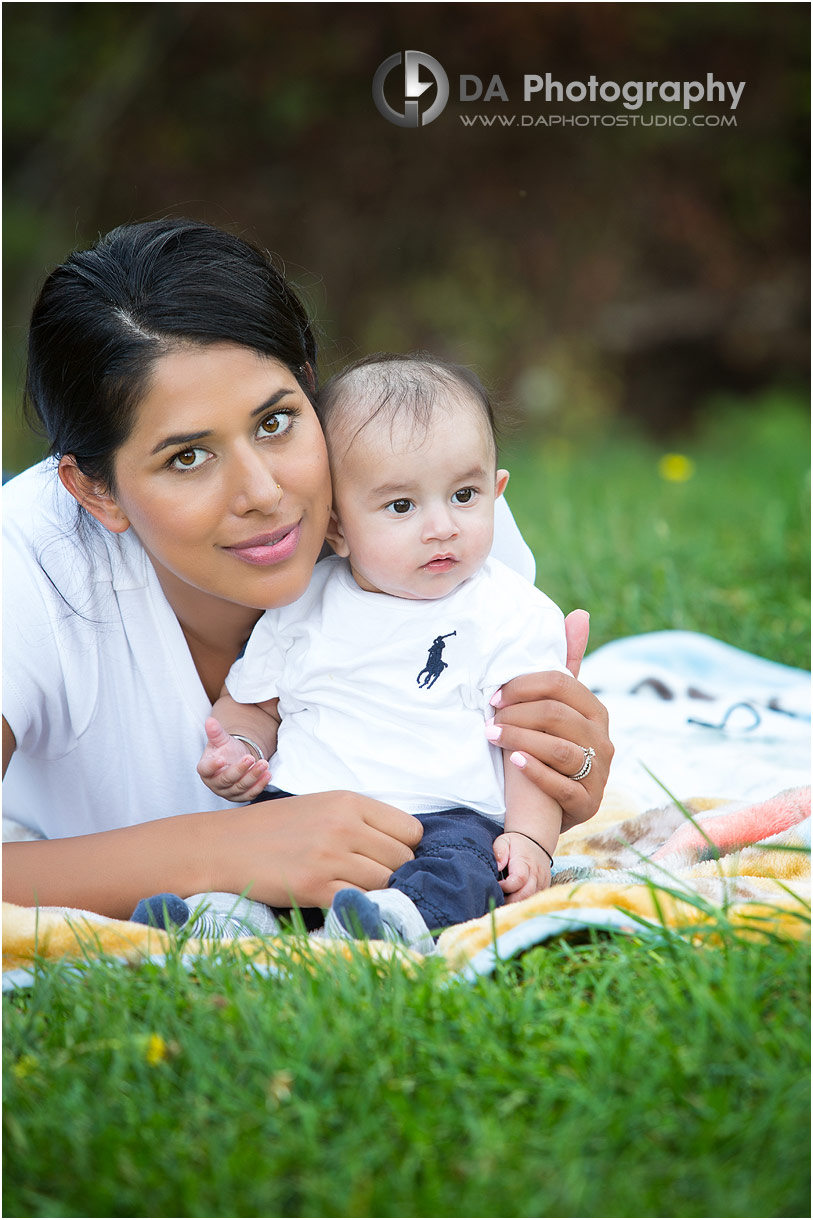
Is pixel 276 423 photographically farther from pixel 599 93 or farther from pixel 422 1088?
pixel 599 93

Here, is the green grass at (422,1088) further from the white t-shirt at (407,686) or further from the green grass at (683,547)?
the green grass at (683,547)

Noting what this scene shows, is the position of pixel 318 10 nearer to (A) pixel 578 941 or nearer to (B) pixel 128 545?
(B) pixel 128 545

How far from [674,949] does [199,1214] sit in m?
0.70

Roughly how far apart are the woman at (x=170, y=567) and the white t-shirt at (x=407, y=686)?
0.23 feet

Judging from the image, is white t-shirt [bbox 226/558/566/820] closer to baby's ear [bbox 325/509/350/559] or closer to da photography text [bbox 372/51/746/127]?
baby's ear [bbox 325/509/350/559]

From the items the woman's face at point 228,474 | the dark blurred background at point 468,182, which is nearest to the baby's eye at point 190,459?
the woman's face at point 228,474

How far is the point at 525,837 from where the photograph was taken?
6.09ft

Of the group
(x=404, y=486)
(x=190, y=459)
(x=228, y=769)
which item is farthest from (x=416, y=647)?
(x=190, y=459)

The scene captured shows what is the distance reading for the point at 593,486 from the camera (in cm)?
609

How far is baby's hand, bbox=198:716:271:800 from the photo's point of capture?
6.23 feet

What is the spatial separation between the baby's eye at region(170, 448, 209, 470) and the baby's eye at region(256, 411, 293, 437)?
0.11 meters

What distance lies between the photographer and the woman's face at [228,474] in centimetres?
183

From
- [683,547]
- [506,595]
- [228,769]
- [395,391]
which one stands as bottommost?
[228,769]

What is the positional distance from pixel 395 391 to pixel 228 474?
0.33m
